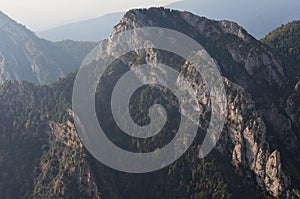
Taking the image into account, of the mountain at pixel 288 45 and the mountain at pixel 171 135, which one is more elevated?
the mountain at pixel 288 45

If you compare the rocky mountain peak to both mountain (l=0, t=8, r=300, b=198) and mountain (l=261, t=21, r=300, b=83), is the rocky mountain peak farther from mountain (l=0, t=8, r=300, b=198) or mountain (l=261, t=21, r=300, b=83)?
mountain (l=261, t=21, r=300, b=83)

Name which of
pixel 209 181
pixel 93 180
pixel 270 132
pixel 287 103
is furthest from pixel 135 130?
pixel 287 103

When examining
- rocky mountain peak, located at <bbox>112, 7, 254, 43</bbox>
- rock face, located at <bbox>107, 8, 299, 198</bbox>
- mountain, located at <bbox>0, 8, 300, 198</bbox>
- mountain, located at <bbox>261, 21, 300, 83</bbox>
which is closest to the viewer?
rock face, located at <bbox>107, 8, 299, 198</bbox>

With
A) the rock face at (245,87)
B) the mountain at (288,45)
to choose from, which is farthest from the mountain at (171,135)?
the mountain at (288,45)

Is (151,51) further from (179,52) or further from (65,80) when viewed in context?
(65,80)

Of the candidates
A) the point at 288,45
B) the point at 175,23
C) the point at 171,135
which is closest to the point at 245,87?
the point at 171,135

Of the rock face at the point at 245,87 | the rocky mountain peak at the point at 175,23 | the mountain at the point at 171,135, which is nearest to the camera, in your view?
the rock face at the point at 245,87

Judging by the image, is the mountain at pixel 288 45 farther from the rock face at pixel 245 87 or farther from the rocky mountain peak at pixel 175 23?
the rocky mountain peak at pixel 175 23

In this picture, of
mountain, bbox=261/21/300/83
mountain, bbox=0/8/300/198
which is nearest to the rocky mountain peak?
mountain, bbox=0/8/300/198

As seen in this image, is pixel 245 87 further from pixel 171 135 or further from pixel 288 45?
pixel 288 45
